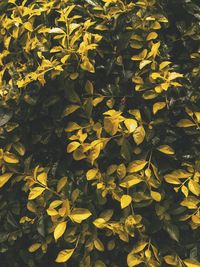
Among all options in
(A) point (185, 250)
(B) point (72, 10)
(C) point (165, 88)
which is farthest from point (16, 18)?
(A) point (185, 250)

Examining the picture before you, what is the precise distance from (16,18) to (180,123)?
101 cm

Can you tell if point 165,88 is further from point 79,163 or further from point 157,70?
point 79,163

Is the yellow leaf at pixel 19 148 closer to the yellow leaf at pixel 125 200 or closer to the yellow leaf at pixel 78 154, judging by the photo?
the yellow leaf at pixel 78 154

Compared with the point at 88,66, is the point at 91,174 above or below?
below

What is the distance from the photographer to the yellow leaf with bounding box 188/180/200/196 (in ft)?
7.25

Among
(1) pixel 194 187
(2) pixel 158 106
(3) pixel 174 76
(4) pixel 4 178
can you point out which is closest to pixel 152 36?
(3) pixel 174 76

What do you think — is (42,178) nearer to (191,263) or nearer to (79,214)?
(79,214)

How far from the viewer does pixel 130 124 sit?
87.1 inches

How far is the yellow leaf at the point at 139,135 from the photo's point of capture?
224cm

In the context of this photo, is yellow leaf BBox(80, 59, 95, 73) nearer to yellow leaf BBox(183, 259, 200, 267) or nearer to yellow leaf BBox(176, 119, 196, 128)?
yellow leaf BBox(176, 119, 196, 128)

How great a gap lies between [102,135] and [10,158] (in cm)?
47

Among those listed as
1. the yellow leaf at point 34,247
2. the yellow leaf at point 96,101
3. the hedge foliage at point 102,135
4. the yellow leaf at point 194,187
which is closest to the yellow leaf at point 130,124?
the hedge foliage at point 102,135

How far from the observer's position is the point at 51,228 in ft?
7.73

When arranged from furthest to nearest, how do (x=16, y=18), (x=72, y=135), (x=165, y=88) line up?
1. (x=16, y=18)
2. (x=72, y=135)
3. (x=165, y=88)
